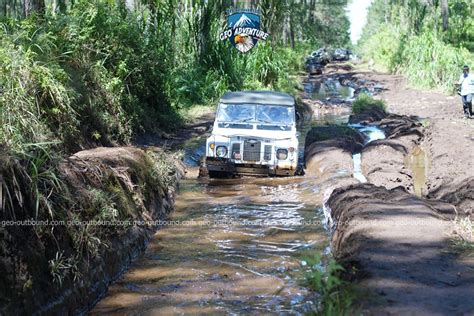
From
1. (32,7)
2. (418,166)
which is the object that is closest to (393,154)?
(418,166)

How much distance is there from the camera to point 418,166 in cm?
1337

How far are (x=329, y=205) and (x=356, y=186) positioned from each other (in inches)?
18.8

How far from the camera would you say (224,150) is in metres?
11.7

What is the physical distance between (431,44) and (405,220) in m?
24.2

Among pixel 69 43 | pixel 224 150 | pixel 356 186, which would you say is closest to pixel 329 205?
pixel 356 186

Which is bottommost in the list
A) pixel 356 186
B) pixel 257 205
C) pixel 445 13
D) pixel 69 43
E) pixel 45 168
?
pixel 257 205

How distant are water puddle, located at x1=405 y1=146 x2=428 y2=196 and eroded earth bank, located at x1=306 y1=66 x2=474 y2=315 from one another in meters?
0.02

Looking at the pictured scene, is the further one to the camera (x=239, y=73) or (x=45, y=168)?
(x=239, y=73)

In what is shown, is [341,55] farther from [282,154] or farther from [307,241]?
[307,241]

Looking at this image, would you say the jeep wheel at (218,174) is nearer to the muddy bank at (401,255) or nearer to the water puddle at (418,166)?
the water puddle at (418,166)

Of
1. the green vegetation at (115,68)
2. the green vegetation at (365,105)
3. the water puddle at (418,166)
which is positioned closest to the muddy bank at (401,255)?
the green vegetation at (115,68)

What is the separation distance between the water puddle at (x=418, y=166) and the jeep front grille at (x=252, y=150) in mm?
3100

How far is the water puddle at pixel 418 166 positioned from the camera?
11.6 meters

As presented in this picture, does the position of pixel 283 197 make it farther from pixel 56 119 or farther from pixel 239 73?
pixel 239 73
